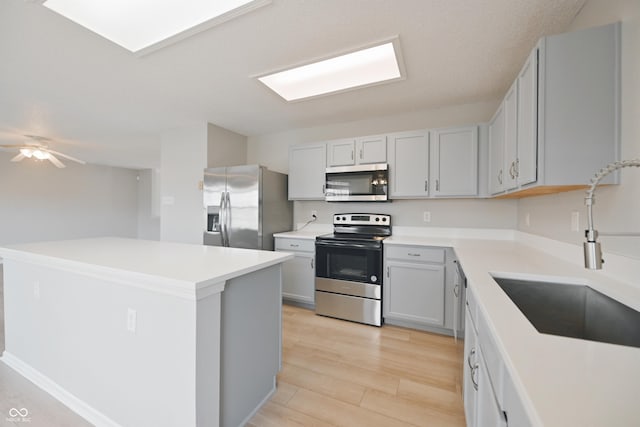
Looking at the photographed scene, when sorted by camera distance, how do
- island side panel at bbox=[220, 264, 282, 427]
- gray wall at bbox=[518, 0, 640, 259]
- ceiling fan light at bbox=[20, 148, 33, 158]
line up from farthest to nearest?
ceiling fan light at bbox=[20, 148, 33, 158] < island side panel at bbox=[220, 264, 282, 427] < gray wall at bbox=[518, 0, 640, 259]

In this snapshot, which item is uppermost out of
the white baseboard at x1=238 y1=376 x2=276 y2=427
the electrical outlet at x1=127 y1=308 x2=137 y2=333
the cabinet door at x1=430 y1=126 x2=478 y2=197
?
the cabinet door at x1=430 y1=126 x2=478 y2=197

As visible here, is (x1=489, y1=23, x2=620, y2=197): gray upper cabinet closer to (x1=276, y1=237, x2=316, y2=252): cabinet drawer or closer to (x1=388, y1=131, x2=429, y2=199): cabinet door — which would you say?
(x1=388, y1=131, x2=429, y2=199): cabinet door

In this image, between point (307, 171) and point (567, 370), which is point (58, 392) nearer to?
point (567, 370)

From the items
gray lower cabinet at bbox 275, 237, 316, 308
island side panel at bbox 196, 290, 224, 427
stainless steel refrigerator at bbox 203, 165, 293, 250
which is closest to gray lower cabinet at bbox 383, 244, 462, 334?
gray lower cabinet at bbox 275, 237, 316, 308

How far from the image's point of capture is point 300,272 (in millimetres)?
→ 3135

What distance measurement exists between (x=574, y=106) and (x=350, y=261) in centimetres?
210

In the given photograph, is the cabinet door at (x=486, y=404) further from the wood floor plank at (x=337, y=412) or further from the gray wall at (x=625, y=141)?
the gray wall at (x=625, y=141)

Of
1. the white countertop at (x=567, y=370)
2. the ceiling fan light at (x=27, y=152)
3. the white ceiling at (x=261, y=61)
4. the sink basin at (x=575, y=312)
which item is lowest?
the sink basin at (x=575, y=312)

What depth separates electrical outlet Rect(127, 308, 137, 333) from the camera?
1279 mm

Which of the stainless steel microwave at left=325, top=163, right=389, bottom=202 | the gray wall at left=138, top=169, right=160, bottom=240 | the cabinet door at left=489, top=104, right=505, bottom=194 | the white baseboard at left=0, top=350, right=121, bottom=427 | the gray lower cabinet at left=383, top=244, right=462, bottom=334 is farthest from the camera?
the gray wall at left=138, top=169, right=160, bottom=240

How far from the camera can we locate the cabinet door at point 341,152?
10.3ft

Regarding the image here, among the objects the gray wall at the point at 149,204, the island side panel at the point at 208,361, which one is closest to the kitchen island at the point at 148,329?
the island side panel at the point at 208,361

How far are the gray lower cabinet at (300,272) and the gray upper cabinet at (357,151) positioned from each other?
1.08 meters

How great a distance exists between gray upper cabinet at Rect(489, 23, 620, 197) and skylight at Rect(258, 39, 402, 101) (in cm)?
103
